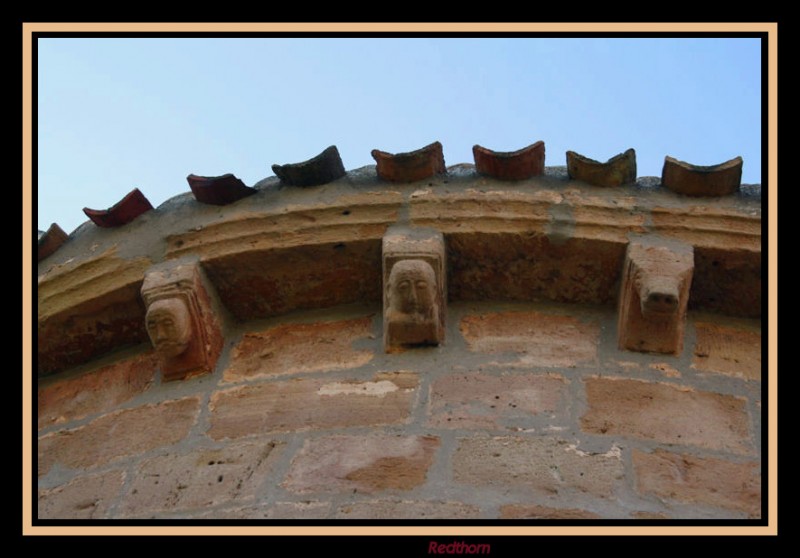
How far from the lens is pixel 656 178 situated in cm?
420

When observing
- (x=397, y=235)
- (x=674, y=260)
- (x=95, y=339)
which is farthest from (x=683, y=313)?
(x=95, y=339)

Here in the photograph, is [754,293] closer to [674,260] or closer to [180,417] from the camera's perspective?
[674,260]

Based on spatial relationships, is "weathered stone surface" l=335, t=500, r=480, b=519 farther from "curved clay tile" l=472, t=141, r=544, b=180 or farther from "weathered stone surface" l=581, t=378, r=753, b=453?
"curved clay tile" l=472, t=141, r=544, b=180

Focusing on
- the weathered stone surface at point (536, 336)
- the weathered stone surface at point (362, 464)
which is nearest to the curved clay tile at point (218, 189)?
the weathered stone surface at point (536, 336)

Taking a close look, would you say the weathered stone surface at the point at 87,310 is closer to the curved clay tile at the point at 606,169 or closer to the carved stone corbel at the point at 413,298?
the carved stone corbel at the point at 413,298

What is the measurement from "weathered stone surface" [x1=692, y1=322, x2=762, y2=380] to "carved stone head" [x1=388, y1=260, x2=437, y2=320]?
98 centimetres

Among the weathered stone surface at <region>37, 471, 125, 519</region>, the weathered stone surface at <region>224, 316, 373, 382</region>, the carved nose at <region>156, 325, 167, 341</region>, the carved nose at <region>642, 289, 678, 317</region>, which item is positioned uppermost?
the carved nose at <region>642, 289, 678, 317</region>

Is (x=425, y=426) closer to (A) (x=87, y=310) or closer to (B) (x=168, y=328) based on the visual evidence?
(B) (x=168, y=328)

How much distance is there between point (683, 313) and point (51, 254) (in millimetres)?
2680

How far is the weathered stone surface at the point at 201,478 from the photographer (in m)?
3.14

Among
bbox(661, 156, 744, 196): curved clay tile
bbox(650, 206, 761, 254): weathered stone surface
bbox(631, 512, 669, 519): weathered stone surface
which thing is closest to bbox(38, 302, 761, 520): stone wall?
bbox(631, 512, 669, 519): weathered stone surface

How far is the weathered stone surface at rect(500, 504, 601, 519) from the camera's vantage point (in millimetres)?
2865

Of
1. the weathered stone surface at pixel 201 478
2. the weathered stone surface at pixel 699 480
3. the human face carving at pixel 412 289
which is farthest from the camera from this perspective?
the human face carving at pixel 412 289

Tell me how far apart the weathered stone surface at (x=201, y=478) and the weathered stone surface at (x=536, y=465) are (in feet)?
2.08
